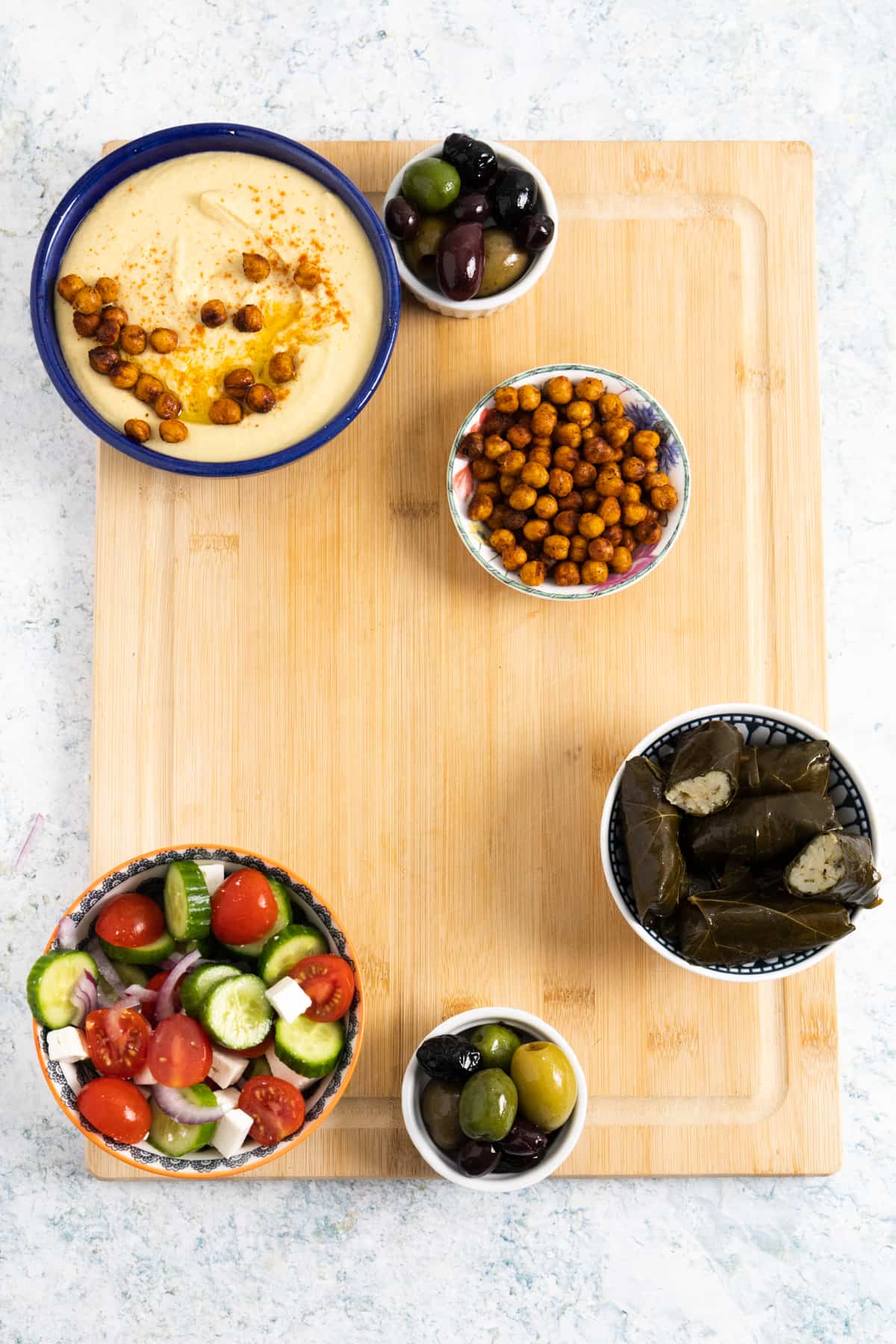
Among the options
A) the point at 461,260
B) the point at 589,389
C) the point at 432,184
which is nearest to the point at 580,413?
the point at 589,389

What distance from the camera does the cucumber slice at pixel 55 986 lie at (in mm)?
1308

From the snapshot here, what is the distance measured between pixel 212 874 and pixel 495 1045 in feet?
1.36

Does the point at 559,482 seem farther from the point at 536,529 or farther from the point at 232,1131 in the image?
the point at 232,1131

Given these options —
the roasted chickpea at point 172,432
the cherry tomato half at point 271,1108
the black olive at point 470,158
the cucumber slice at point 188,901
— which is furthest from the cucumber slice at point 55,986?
the black olive at point 470,158

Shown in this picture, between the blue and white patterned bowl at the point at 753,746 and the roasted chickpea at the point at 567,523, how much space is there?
282 mm

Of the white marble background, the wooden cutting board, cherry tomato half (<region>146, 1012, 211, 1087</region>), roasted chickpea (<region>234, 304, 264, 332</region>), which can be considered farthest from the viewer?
the white marble background

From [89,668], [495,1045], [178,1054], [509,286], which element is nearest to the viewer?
[178,1054]

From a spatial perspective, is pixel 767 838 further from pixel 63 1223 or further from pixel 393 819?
pixel 63 1223

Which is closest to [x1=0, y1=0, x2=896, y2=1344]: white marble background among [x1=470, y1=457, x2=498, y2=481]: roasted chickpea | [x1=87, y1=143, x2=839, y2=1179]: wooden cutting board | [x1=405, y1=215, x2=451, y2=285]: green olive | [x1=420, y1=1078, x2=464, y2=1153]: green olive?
[x1=87, y1=143, x2=839, y2=1179]: wooden cutting board

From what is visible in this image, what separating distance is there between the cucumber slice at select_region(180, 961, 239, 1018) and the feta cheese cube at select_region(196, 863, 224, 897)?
94 millimetres

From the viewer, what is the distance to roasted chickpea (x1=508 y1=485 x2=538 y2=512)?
4.75 feet

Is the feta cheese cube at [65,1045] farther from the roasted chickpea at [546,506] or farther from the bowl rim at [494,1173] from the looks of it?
the roasted chickpea at [546,506]

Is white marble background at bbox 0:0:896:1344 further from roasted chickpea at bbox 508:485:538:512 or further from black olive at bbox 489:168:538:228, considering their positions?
roasted chickpea at bbox 508:485:538:512

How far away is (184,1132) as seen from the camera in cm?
132
